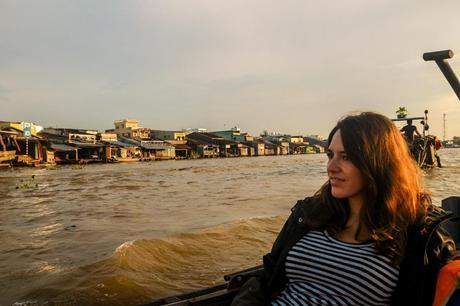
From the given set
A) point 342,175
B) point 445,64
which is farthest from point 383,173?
point 445,64

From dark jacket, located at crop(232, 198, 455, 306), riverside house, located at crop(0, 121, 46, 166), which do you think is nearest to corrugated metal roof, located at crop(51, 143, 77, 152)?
riverside house, located at crop(0, 121, 46, 166)

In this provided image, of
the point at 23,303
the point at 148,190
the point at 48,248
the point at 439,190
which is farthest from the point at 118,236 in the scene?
the point at 439,190

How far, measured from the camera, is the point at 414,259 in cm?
175

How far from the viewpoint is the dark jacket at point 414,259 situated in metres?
1.68

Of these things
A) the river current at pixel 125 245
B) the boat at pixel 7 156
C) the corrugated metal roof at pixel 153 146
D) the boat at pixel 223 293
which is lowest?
the river current at pixel 125 245

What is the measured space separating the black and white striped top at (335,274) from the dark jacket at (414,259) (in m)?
0.05

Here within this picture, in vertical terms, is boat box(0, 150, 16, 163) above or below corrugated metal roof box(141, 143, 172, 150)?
below

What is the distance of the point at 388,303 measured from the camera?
1.82m

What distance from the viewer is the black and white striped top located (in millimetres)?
1759

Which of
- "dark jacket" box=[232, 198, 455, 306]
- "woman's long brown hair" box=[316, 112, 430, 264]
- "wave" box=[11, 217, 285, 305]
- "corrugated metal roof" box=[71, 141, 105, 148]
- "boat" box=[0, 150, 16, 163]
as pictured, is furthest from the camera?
"corrugated metal roof" box=[71, 141, 105, 148]

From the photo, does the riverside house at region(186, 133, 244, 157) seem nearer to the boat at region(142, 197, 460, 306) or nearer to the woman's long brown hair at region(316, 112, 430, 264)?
the boat at region(142, 197, 460, 306)

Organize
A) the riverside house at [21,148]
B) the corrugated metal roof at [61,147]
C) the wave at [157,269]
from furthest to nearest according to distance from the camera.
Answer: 1. the corrugated metal roof at [61,147]
2. the riverside house at [21,148]
3. the wave at [157,269]

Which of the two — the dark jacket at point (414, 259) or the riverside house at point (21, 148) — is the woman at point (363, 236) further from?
the riverside house at point (21, 148)

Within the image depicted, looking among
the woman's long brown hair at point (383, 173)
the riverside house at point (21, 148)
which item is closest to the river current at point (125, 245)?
the woman's long brown hair at point (383, 173)
